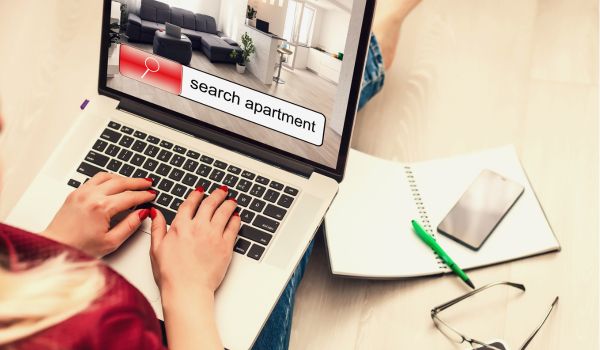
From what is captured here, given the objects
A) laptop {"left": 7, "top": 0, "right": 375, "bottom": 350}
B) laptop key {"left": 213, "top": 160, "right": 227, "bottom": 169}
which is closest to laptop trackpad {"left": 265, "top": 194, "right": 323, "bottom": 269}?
laptop {"left": 7, "top": 0, "right": 375, "bottom": 350}

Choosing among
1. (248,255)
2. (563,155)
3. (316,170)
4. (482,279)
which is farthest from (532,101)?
(248,255)

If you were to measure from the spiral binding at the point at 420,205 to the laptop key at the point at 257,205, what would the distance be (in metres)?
0.25

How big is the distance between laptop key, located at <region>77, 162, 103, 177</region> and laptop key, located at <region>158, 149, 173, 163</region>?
0.07 meters

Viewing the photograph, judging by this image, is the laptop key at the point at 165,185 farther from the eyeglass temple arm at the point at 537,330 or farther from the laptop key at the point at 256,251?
the eyeglass temple arm at the point at 537,330

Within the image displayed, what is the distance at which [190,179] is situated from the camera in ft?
2.16

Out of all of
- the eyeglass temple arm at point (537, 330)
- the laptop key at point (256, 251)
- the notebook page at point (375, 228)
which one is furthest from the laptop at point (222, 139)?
the eyeglass temple arm at point (537, 330)

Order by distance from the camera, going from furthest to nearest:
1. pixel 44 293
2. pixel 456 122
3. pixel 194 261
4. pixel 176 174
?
pixel 456 122 < pixel 176 174 < pixel 194 261 < pixel 44 293

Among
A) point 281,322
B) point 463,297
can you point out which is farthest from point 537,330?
point 281,322

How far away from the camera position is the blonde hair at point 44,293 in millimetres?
330

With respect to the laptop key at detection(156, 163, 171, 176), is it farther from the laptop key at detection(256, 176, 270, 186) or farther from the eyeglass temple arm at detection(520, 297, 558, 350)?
the eyeglass temple arm at detection(520, 297, 558, 350)

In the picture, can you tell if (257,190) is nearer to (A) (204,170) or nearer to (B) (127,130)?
(A) (204,170)

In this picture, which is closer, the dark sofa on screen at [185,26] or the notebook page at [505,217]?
the dark sofa on screen at [185,26]

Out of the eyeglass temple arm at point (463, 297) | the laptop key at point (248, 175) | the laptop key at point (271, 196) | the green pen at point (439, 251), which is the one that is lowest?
the eyeglass temple arm at point (463, 297)

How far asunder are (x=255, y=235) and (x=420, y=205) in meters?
0.28
